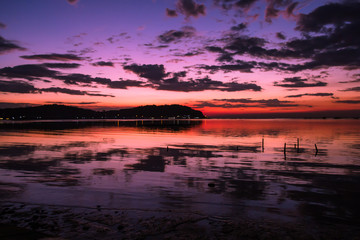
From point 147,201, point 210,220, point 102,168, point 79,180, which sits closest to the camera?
point 210,220

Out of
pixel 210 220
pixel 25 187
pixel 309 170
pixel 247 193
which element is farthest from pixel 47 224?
pixel 309 170

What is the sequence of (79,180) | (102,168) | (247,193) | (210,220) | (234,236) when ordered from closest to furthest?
1. (234,236)
2. (210,220)
3. (247,193)
4. (79,180)
5. (102,168)

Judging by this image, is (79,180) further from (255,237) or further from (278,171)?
(278,171)

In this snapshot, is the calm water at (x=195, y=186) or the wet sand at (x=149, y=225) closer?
the wet sand at (x=149, y=225)

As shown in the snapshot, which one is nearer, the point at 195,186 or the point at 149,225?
the point at 149,225

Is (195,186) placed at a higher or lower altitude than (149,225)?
lower

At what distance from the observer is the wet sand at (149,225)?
11695 mm

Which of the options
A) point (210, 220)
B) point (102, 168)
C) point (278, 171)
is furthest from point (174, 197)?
point (278, 171)

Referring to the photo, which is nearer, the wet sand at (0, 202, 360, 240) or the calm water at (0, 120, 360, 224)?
the wet sand at (0, 202, 360, 240)

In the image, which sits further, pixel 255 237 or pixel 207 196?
pixel 207 196

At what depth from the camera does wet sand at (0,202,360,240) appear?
11695 mm

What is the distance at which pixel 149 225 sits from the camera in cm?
1275

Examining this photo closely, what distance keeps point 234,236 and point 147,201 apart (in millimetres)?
6922

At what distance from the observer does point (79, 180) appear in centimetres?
2295
